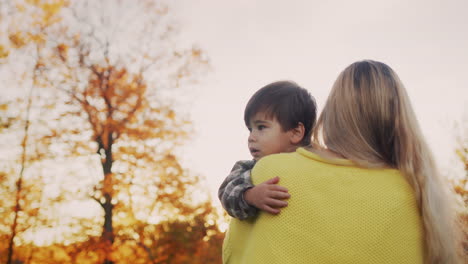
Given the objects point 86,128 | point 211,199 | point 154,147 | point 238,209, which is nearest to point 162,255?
point 211,199

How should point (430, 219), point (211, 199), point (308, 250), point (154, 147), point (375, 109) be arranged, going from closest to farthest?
point (308, 250) → point (430, 219) → point (375, 109) → point (154, 147) → point (211, 199)

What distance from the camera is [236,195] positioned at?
5.21ft

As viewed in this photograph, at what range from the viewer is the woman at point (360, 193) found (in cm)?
130

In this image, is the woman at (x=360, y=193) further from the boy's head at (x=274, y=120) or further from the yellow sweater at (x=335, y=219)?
the boy's head at (x=274, y=120)

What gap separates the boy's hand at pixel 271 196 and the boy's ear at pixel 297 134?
44.6 inches

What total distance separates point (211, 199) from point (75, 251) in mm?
4142

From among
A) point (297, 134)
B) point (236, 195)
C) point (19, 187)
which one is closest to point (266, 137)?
point (297, 134)

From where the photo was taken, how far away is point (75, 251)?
9766 millimetres

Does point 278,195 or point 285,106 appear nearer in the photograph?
point 278,195

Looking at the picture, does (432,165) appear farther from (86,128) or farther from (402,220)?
(86,128)

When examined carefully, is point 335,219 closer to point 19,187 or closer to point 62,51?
point 19,187

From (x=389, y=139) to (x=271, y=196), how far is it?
57cm

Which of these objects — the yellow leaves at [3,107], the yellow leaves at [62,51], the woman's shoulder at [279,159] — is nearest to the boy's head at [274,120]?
the woman's shoulder at [279,159]

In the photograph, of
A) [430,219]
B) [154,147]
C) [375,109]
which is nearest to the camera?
[430,219]
